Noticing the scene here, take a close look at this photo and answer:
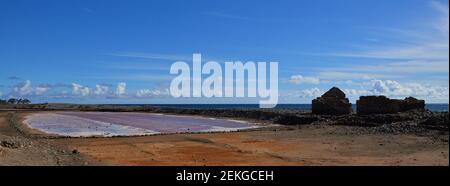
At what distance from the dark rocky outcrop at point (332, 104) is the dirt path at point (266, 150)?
635 inches

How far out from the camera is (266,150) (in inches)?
888

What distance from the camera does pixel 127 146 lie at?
24703 mm

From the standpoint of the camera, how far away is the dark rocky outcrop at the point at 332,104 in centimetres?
4566

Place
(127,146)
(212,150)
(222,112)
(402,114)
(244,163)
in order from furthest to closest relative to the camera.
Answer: (222,112) → (402,114) → (127,146) → (212,150) → (244,163)

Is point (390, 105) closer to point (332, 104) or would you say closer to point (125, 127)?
point (332, 104)

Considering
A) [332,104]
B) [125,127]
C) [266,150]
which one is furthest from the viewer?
[332,104]

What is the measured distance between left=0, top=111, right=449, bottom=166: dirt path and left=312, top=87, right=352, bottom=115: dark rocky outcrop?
16140 mm

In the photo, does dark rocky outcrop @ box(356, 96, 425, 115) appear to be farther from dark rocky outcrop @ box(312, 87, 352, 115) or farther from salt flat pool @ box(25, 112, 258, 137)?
salt flat pool @ box(25, 112, 258, 137)

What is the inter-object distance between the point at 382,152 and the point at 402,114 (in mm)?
16930

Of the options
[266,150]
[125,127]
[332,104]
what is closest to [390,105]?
[332,104]

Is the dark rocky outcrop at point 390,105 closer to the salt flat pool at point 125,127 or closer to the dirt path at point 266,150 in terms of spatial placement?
the salt flat pool at point 125,127

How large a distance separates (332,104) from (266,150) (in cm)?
2495

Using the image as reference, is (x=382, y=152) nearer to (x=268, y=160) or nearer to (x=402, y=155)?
(x=402, y=155)
